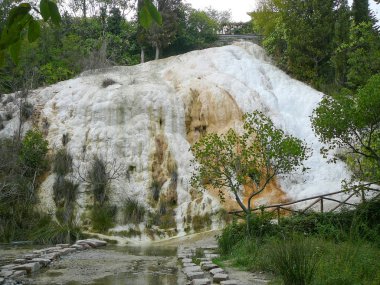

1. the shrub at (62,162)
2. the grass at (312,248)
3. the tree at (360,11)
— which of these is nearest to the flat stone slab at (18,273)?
the grass at (312,248)

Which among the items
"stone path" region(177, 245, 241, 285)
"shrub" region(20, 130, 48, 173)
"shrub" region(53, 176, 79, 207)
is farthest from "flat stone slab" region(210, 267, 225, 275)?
"shrub" region(20, 130, 48, 173)

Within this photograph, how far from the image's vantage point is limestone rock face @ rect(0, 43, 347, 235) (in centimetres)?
1762

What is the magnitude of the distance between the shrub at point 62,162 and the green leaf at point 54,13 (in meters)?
17.5

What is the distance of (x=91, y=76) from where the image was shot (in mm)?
24969

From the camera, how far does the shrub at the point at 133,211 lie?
675 inches

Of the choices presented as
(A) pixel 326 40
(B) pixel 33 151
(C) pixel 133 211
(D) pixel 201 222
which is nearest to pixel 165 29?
(A) pixel 326 40

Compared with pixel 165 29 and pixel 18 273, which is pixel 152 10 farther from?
pixel 165 29

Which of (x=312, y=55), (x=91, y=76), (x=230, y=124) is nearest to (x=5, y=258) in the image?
(x=230, y=124)

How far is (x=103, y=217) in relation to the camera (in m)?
17.2

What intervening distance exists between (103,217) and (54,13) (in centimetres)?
1608

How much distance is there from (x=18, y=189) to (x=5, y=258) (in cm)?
686

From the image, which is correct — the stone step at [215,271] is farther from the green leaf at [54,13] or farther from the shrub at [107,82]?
the shrub at [107,82]

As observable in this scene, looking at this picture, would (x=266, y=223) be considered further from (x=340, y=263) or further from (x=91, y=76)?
(x=91, y=76)

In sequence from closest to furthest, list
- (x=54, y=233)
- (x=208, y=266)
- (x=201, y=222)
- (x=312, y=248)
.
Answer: (x=312, y=248), (x=208, y=266), (x=54, y=233), (x=201, y=222)
